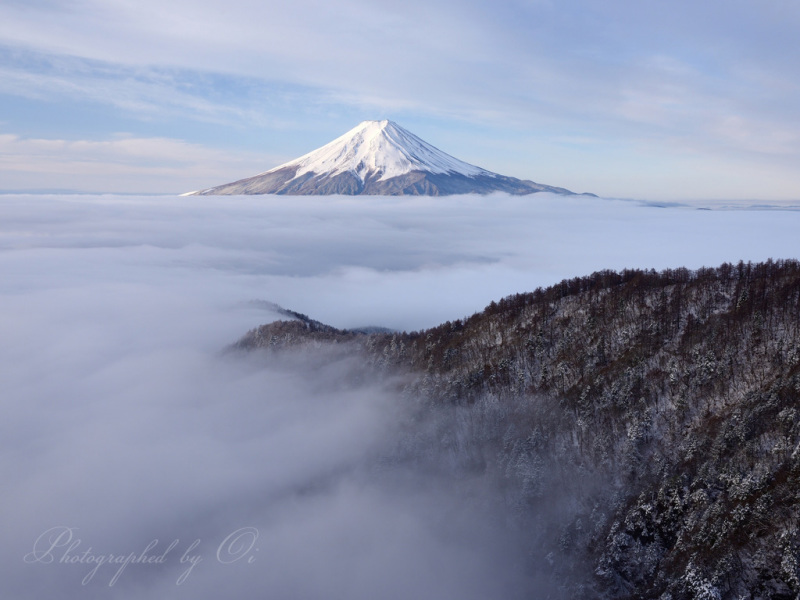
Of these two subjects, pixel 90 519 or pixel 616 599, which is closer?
pixel 616 599

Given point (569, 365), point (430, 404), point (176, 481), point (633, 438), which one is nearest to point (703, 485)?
point (633, 438)

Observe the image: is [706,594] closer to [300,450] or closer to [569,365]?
[569,365]

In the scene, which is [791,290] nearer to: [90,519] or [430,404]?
[430,404]

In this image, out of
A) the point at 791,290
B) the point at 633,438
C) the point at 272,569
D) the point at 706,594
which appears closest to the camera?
the point at 706,594

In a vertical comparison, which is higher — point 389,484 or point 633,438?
point 633,438

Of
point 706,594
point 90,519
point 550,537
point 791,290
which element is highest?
point 791,290

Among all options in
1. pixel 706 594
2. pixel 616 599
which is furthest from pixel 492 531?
pixel 706 594

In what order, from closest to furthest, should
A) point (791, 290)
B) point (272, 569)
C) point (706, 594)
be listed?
point (706, 594)
point (791, 290)
point (272, 569)
